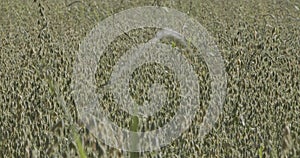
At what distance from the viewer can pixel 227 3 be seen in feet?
20.0

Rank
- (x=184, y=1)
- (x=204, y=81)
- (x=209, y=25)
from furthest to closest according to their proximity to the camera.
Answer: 1. (x=184, y=1)
2. (x=209, y=25)
3. (x=204, y=81)

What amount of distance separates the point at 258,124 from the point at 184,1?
16.7 feet

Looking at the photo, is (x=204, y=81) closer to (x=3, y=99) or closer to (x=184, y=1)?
(x=3, y=99)

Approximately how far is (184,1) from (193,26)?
8.42ft

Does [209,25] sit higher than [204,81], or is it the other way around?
[209,25]

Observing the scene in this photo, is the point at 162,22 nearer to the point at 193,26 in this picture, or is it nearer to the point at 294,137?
the point at 193,26

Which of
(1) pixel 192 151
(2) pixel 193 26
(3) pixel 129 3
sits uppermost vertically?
(3) pixel 129 3

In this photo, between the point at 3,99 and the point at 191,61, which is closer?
the point at 3,99

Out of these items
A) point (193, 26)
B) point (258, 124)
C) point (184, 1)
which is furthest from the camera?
point (184, 1)

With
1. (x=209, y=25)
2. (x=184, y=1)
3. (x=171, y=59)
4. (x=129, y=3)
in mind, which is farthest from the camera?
(x=184, y=1)

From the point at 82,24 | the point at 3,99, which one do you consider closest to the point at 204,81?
the point at 3,99

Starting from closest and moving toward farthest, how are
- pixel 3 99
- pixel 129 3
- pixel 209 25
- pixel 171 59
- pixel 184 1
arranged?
1. pixel 3 99
2. pixel 171 59
3. pixel 209 25
4. pixel 129 3
5. pixel 184 1

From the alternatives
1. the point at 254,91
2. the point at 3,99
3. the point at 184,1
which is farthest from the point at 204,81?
the point at 184,1

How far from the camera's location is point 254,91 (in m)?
1.81
